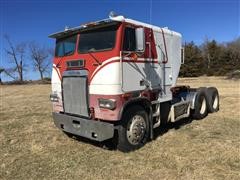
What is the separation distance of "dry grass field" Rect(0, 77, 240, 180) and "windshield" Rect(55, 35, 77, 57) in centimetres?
214

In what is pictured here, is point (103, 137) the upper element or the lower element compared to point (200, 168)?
upper

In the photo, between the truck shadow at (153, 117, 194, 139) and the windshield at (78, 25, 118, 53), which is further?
the truck shadow at (153, 117, 194, 139)

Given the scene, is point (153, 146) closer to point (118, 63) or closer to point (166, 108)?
point (166, 108)

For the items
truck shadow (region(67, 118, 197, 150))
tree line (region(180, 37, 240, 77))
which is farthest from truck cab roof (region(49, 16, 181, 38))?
tree line (region(180, 37, 240, 77))

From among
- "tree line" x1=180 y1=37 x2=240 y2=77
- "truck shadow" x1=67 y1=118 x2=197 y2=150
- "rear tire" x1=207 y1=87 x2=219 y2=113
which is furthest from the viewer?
"tree line" x1=180 y1=37 x2=240 y2=77

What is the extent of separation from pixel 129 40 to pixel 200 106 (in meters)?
4.51

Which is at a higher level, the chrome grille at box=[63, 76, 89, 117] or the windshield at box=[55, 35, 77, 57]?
the windshield at box=[55, 35, 77, 57]

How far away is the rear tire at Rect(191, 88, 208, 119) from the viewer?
9.12 m

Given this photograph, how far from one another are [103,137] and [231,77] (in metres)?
31.1

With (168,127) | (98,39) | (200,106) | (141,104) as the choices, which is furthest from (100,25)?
(200,106)

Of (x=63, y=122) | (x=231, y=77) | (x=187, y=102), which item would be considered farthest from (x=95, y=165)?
(x=231, y=77)

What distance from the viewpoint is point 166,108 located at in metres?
7.75

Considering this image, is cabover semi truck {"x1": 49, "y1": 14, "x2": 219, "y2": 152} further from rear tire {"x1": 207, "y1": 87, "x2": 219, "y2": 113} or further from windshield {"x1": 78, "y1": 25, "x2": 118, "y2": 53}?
rear tire {"x1": 207, "y1": 87, "x2": 219, "y2": 113}

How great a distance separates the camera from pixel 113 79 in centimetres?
579
